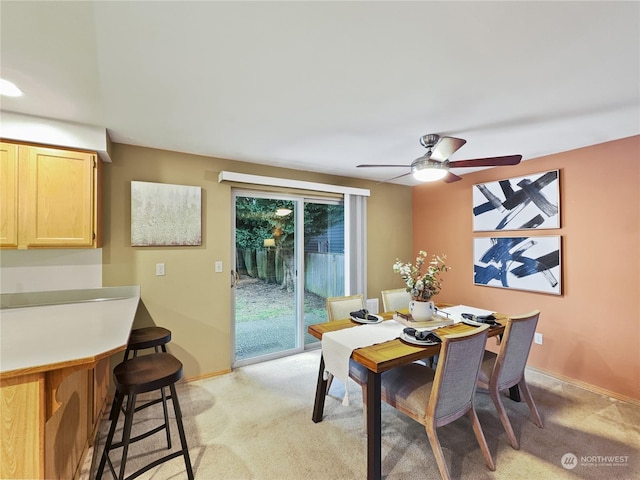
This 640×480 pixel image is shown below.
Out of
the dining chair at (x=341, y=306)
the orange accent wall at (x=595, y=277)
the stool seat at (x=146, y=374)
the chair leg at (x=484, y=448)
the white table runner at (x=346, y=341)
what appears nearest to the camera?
the stool seat at (x=146, y=374)

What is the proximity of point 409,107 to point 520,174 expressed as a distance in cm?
205

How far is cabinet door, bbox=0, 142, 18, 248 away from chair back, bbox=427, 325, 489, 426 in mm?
2897

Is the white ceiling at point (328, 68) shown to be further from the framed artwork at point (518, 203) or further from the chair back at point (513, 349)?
the chair back at point (513, 349)

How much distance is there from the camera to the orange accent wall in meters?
2.55

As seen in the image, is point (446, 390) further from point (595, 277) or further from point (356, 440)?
point (595, 277)

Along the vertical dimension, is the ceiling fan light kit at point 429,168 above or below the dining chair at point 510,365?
above

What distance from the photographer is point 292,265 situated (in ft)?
12.2

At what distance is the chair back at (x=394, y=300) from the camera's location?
310 cm

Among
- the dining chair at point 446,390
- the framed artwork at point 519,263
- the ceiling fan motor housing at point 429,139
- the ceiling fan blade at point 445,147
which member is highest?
the ceiling fan motor housing at point 429,139

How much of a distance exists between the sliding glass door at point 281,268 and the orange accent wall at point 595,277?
7.01 ft

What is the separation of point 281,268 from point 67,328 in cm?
219

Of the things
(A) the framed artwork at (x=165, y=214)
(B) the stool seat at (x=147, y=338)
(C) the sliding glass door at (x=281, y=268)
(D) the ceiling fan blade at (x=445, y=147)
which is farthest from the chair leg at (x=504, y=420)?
(A) the framed artwork at (x=165, y=214)

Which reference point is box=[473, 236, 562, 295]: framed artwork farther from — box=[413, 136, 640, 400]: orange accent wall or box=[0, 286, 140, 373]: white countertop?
box=[0, 286, 140, 373]: white countertop

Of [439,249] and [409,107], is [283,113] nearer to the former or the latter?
[409,107]
